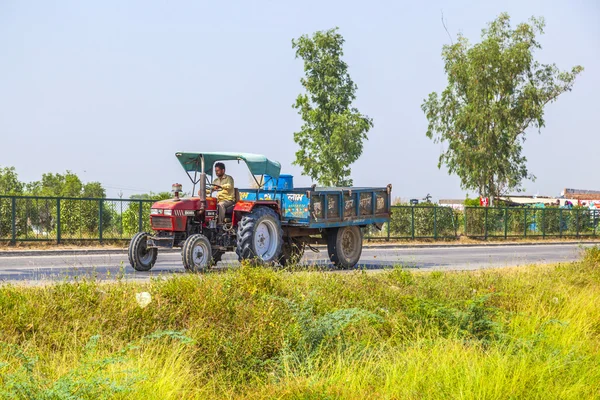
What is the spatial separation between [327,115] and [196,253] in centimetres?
2846

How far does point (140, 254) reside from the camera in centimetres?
1669

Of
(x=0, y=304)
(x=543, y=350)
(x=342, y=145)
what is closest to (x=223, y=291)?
(x=0, y=304)

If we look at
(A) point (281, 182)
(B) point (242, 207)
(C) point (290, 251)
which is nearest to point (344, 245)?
(C) point (290, 251)

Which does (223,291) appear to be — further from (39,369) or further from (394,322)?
(39,369)

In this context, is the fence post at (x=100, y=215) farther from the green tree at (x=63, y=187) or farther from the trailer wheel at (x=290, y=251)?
the green tree at (x=63, y=187)

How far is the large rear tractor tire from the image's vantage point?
53.3 ft

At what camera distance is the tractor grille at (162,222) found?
1655 cm

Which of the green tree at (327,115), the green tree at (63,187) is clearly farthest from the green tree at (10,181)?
the green tree at (327,115)

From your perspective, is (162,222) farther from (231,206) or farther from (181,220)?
(231,206)

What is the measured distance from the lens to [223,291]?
10.4 meters

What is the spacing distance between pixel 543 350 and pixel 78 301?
5264 mm

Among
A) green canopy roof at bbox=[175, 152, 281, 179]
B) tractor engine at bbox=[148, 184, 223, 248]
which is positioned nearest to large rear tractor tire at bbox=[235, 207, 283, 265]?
tractor engine at bbox=[148, 184, 223, 248]

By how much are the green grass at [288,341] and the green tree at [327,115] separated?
30.3 metres

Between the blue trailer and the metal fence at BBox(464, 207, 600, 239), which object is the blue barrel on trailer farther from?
the metal fence at BBox(464, 207, 600, 239)
